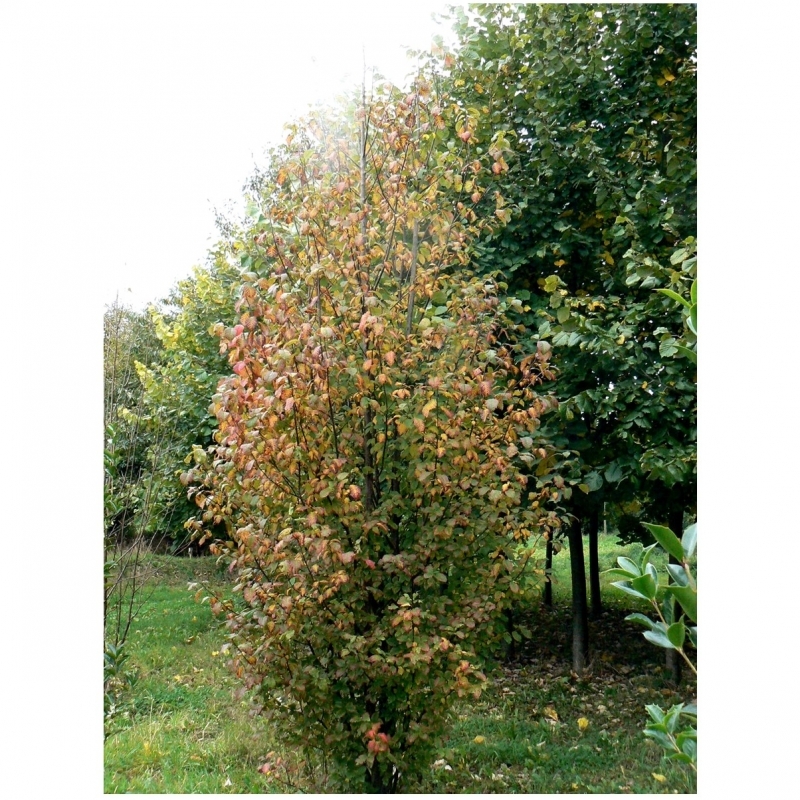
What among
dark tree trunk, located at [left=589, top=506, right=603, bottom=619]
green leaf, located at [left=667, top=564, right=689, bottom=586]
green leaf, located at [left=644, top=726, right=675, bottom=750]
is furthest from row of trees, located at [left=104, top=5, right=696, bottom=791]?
dark tree trunk, located at [left=589, top=506, right=603, bottom=619]

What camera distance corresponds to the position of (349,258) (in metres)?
1.92

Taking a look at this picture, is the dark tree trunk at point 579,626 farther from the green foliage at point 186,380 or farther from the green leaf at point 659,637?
the green leaf at point 659,637

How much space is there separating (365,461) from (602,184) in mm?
1940

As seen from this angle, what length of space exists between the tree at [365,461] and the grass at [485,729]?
0.31 m

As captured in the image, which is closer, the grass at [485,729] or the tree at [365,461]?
the tree at [365,461]

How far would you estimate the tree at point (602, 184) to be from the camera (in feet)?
9.53

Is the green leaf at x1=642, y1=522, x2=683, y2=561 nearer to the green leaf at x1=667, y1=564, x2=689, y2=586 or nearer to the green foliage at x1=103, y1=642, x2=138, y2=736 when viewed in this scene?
the green leaf at x1=667, y1=564, x2=689, y2=586

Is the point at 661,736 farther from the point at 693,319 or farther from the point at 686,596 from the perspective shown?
the point at 693,319

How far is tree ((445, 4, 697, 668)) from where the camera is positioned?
2904mm

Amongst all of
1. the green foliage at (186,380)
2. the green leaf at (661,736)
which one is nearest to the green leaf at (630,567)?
the green leaf at (661,736)

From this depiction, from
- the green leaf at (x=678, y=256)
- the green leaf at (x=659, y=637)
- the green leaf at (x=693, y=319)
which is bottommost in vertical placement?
the green leaf at (x=659, y=637)

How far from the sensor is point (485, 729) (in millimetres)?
3137
